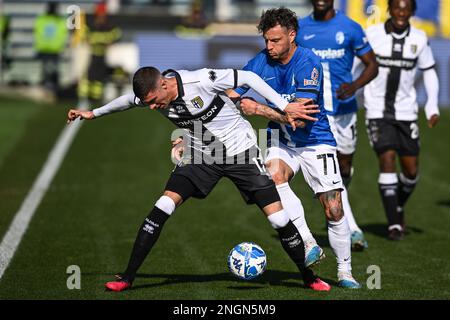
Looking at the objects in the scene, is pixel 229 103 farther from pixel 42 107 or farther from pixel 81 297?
pixel 42 107

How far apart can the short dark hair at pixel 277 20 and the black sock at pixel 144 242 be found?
1835 mm

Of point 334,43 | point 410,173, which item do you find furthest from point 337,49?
point 410,173

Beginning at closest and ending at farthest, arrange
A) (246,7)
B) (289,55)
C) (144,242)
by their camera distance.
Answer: (144,242) → (289,55) → (246,7)

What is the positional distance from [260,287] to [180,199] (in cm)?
105

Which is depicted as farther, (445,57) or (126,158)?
(445,57)

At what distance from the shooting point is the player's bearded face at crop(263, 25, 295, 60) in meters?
9.91

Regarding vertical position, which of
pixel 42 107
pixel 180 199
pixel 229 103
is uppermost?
pixel 229 103

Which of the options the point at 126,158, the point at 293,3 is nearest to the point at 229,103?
the point at 126,158

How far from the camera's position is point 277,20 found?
9.88m

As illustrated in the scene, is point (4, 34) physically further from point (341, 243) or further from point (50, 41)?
point (341, 243)

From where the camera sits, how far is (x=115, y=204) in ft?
51.7

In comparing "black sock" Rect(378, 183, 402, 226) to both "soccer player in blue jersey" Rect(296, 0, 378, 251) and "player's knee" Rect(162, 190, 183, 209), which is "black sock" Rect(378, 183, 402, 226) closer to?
"soccer player in blue jersey" Rect(296, 0, 378, 251)

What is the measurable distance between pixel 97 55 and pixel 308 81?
64.7 ft

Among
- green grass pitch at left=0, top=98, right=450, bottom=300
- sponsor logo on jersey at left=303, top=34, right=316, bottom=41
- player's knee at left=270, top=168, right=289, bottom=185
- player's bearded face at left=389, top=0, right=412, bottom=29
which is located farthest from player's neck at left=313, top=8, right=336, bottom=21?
player's knee at left=270, top=168, right=289, bottom=185
